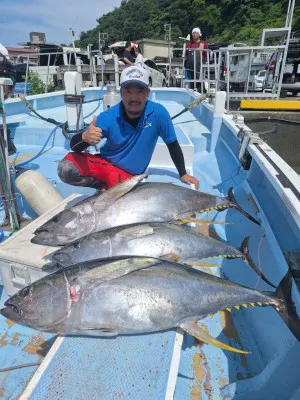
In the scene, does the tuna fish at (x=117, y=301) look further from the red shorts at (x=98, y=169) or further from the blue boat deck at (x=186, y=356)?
the red shorts at (x=98, y=169)

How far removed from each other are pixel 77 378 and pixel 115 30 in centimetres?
10424

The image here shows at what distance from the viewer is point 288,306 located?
5.42ft

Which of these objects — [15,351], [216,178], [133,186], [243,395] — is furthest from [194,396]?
[216,178]

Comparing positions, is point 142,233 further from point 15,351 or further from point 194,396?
point 15,351

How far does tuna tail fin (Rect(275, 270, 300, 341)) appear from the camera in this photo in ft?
5.15

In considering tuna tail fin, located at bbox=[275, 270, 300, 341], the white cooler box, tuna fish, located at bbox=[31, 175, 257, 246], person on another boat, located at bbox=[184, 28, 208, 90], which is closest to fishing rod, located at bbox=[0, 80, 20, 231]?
the white cooler box

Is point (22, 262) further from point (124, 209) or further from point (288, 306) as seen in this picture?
point (288, 306)

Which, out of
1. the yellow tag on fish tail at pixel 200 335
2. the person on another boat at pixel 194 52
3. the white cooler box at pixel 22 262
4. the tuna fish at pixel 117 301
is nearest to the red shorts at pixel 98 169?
the white cooler box at pixel 22 262

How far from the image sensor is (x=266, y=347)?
200 cm

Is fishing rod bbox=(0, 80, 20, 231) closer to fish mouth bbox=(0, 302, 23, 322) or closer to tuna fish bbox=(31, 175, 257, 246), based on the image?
tuna fish bbox=(31, 175, 257, 246)

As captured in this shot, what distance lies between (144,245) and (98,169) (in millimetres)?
1472

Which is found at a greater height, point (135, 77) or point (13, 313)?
point (135, 77)

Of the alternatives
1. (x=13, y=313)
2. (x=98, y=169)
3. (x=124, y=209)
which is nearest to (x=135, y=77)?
(x=98, y=169)

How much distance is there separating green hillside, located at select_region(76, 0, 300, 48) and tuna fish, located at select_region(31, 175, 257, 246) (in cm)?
1779
